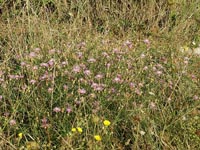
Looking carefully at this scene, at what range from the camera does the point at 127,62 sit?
10.5 ft

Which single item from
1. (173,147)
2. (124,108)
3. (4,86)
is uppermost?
(4,86)

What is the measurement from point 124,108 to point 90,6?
2449 millimetres

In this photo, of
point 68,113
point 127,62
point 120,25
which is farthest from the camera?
point 120,25

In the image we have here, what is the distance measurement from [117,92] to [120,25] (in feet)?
6.88

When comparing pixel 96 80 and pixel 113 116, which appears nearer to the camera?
pixel 113 116

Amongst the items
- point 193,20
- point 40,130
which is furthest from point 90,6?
point 40,130

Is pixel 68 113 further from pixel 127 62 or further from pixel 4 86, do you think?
pixel 127 62

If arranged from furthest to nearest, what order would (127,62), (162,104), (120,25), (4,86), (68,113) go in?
(120,25)
(127,62)
(162,104)
(4,86)
(68,113)

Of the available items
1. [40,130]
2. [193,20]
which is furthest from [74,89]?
[193,20]

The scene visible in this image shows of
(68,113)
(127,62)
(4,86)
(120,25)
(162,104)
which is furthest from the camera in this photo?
(120,25)

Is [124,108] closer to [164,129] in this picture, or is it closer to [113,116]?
[113,116]

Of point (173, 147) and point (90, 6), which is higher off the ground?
point (90, 6)

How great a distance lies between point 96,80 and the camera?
292cm

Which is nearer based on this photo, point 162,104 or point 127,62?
point 162,104
